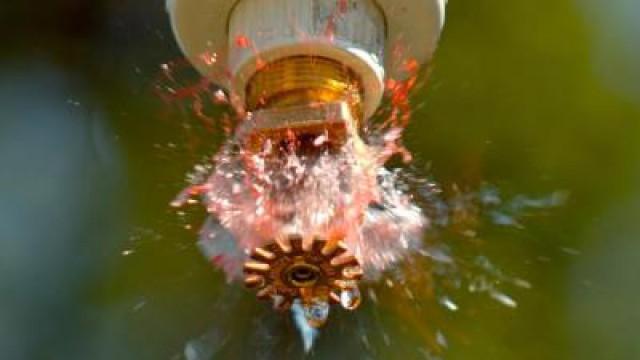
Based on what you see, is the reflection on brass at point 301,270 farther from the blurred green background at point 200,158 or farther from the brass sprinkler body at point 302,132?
the blurred green background at point 200,158

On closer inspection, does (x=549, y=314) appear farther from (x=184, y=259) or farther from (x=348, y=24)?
(x=348, y=24)

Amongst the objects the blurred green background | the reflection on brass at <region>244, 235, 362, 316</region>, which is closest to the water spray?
Answer: the reflection on brass at <region>244, 235, 362, 316</region>

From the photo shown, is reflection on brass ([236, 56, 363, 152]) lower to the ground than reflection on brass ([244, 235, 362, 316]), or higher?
higher

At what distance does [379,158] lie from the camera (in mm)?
963

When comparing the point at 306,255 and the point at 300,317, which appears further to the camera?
the point at 300,317

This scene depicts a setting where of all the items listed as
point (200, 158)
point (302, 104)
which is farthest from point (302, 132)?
point (200, 158)

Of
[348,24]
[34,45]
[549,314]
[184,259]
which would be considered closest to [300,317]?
[184,259]

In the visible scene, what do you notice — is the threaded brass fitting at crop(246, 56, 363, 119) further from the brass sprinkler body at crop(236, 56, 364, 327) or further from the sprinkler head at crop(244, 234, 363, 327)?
the sprinkler head at crop(244, 234, 363, 327)

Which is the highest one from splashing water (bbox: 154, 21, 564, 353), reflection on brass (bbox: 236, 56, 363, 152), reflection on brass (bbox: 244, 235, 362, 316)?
reflection on brass (bbox: 236, 56, 363, 152)

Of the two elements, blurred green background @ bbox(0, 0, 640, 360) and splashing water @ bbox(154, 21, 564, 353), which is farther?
blurred green background @ bbox(0, 0, 640, 360)

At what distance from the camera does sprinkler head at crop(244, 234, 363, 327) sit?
34.6 inches

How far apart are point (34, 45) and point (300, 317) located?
14.7 inches

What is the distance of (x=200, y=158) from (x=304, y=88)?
0.37m

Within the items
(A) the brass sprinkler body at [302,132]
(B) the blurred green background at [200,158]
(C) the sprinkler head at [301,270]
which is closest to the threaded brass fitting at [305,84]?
(A) the brass sprinkler body at [302,132]
